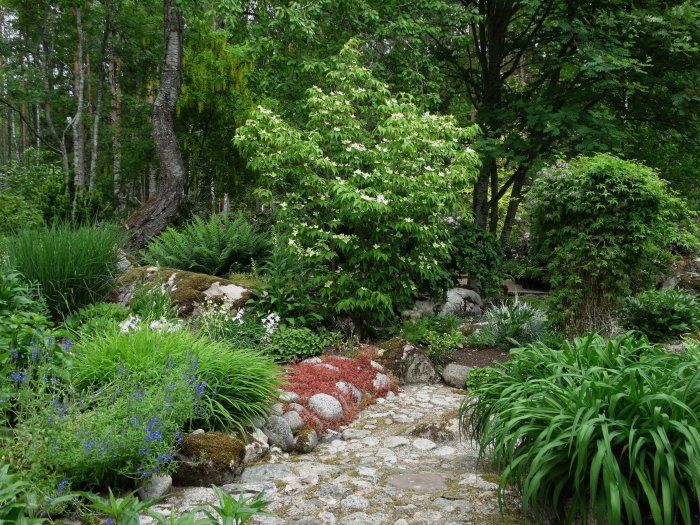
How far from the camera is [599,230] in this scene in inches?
241

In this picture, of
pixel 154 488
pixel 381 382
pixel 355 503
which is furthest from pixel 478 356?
pixel 154 488

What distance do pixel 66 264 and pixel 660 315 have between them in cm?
735

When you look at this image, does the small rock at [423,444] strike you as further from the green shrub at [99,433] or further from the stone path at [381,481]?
the green shrub at [99,433]

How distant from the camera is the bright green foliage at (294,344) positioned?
625 cm

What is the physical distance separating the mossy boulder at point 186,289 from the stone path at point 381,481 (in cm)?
275

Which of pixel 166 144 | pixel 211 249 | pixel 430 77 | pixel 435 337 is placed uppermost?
pixel 430 77

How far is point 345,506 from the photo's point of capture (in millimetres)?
3230

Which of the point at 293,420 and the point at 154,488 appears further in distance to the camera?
the point at 293,420

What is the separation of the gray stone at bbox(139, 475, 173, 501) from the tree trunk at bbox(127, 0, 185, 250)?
7.57 metres

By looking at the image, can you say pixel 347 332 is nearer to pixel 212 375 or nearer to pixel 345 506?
pixel 212 375

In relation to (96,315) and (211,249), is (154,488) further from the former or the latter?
(211,249)

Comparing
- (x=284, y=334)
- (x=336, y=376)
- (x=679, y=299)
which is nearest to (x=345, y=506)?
(x=336, y=376)

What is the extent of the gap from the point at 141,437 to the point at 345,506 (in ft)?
4.13

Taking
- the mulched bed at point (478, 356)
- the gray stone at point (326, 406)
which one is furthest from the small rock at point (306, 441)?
the mulched bed at point (478, 356)
